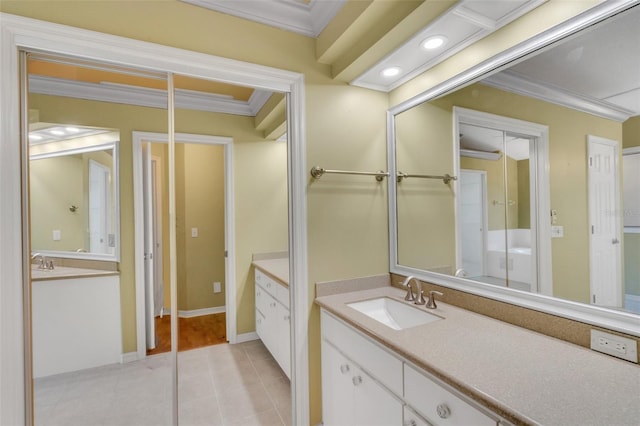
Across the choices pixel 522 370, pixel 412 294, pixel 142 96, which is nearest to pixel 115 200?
pixel 142 96

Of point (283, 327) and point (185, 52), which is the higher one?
point (185, 52)

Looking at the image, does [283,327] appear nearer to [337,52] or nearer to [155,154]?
[155,154]

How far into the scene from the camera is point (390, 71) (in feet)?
5.89

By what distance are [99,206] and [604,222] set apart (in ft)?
7.75

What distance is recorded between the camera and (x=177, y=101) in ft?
6.15

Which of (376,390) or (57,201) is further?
(57,201)

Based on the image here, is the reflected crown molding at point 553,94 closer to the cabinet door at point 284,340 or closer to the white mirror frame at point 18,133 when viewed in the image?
the white mirror frame at point 18,133

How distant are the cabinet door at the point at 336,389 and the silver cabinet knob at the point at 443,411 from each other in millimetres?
559

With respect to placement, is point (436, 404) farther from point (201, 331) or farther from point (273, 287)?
point (201, 331)

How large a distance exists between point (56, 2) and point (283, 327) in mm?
2194

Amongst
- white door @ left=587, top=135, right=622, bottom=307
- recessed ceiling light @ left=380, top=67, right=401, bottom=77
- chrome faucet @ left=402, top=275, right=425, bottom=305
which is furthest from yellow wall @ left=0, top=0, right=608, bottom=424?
white door @ left=587, top=135, right=622, bottom=307

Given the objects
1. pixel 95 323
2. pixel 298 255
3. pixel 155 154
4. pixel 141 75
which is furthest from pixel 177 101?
pixel 95 323

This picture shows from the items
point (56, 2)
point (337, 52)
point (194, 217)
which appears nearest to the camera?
point (56, 2)

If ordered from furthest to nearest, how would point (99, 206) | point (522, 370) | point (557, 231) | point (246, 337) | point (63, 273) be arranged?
point (246, 337), point (99, 206), point (63, 273), point (557, 231), point (522, 370)
